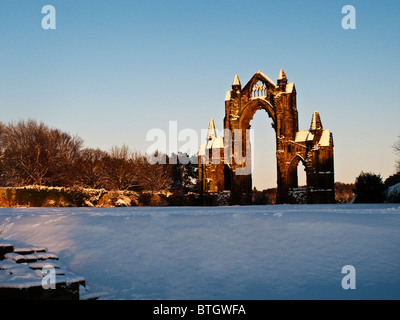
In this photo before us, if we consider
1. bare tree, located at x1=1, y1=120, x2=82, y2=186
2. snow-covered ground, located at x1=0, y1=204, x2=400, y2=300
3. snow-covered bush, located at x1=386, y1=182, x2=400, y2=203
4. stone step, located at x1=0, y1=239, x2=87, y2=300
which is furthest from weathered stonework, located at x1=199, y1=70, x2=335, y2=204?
stone step, located at x1=0, y1=239, x2=87, y2=300

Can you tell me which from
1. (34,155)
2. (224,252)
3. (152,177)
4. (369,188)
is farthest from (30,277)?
(152,177)

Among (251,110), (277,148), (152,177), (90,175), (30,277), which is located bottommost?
(30,277)

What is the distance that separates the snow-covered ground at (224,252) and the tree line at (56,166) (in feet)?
123

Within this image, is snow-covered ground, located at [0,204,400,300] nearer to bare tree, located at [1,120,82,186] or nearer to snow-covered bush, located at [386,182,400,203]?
snow-covered bush, located at [386,182,400,203]

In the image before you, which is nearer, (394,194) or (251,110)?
(394,194)

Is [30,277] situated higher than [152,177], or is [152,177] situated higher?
[152,177]

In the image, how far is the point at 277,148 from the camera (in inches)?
1601

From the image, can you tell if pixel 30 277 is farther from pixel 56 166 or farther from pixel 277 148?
pixel 56 166

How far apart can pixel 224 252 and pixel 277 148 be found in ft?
106

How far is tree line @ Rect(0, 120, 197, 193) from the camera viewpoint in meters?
48.7

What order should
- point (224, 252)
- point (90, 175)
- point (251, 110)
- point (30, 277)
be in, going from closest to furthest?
1. point (30, 277)
2. point (224, 252)
3. point (251, 110)
4. point (90, 175)

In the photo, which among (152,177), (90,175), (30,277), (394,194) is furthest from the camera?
(152,177)

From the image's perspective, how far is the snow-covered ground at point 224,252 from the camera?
25.5 ft
